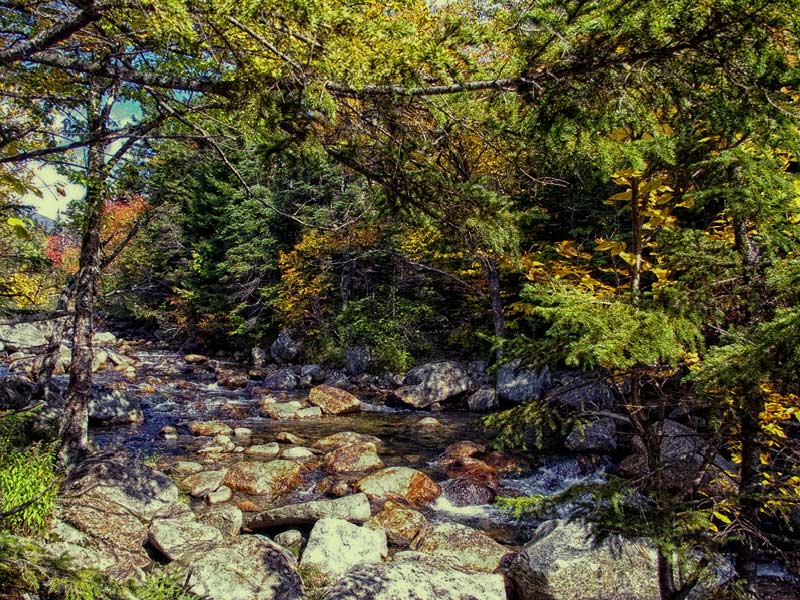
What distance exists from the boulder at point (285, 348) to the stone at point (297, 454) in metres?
13.7

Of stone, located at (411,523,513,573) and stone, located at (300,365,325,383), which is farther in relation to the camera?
stone, located at (300,365,325,383)

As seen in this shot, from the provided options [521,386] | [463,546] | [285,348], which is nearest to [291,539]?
[463,546]

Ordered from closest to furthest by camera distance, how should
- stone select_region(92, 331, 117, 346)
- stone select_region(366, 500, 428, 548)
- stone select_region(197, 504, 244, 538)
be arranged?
stone select_region(197, 504, 244, 538), stone select_region(366, 500, 428, 548), stone select_region(92, 331, 117, 346)

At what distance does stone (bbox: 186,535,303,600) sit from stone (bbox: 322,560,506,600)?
0.52 meters

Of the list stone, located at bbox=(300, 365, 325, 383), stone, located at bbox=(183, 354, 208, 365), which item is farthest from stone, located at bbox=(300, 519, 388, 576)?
stone, located at bbox=(183, 354, 208, 365)

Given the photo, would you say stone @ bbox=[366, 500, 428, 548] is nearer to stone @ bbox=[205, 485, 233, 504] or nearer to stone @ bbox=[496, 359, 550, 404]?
stone @ bbox=[205, 485, 233, 504]

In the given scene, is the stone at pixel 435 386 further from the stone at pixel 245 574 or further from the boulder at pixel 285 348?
the stone at pixel 245 574

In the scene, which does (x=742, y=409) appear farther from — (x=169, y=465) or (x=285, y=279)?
(x=285, y=279)

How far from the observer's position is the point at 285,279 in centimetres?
2538

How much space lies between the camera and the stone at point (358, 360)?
21.4 m

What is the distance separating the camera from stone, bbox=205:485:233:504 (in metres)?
8.94

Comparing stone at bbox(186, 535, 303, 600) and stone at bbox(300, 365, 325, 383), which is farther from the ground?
stone at bbox(300, 365, 325, 383)

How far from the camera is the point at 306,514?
8.02 m

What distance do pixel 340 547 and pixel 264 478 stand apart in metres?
3.49
